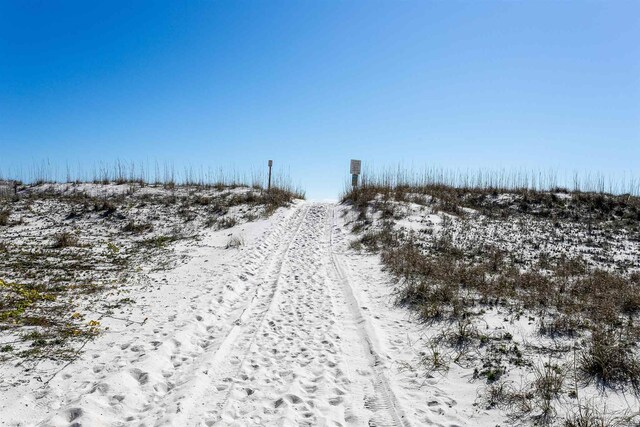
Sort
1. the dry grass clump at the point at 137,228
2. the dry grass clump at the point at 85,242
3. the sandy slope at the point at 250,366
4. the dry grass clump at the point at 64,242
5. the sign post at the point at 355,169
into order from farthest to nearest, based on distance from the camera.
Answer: the sign post at the point at 355,169 → the dry grass clump at the point at 137,228 → the dry grass clump at the point at 64,242 → the dry grass clump at the point at 85,242 → the sandy slope at the point at 250,366

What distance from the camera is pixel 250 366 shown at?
4.46 m

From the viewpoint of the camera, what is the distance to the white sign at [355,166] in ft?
75.3

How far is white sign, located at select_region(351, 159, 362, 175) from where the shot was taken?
75.3ft

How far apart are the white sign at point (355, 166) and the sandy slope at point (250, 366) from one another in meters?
15.4

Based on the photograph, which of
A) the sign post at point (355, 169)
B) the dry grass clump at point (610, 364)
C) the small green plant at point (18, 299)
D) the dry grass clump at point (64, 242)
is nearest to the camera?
the dry grass clump at point (610, 364)

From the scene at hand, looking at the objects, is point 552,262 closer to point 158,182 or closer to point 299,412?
point 299,412

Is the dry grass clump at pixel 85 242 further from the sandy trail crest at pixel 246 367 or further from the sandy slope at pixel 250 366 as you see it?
the sandy trail crest at pixel 246 367

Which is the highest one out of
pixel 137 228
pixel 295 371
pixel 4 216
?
pixel 4 216

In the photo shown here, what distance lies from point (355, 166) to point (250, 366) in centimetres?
1948

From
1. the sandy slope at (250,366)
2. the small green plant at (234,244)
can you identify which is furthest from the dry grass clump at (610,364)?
the small green plant at (234,244)

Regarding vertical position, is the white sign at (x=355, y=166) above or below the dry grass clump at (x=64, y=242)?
above

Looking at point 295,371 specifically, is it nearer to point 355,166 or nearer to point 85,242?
point 85,242

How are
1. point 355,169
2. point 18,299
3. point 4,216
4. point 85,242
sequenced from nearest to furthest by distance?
1. point 18,299
2. point 85,242
3. point 4,216
4. point 355,169

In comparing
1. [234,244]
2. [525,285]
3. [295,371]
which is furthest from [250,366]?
[234,244]
